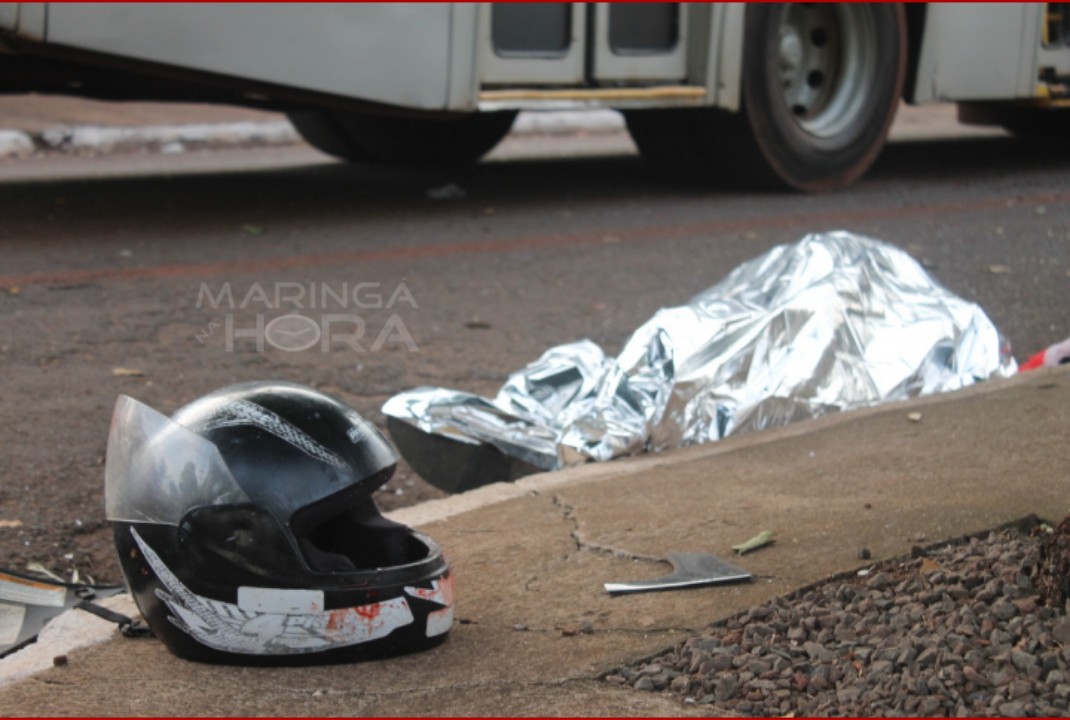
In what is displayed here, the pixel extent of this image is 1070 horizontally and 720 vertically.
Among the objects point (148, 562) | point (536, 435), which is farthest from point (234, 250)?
point (148, 562)

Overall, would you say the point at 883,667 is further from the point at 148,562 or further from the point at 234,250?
the point at 234,250

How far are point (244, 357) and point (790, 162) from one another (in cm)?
422

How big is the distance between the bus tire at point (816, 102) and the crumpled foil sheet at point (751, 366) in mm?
3394

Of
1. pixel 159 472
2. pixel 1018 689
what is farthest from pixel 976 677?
pixel 159 472

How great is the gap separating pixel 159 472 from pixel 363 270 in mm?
3437

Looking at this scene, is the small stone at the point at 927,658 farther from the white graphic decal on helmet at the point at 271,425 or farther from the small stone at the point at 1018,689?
the white graphic decal on helmet at the point at 271,425

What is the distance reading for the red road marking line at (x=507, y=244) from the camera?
18.5 ft

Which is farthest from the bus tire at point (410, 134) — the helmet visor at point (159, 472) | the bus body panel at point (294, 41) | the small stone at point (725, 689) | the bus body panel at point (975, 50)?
the small stone at point (725, 689)

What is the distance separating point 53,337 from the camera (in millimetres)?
4789

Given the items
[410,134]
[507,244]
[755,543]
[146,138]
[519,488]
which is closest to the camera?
[755,543]

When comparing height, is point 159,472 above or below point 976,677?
above

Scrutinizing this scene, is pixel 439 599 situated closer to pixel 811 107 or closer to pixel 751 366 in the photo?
pixel 751 366

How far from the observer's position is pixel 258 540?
2.41m

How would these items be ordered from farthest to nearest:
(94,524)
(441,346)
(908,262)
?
(441,346), (908,262), (94,524)
